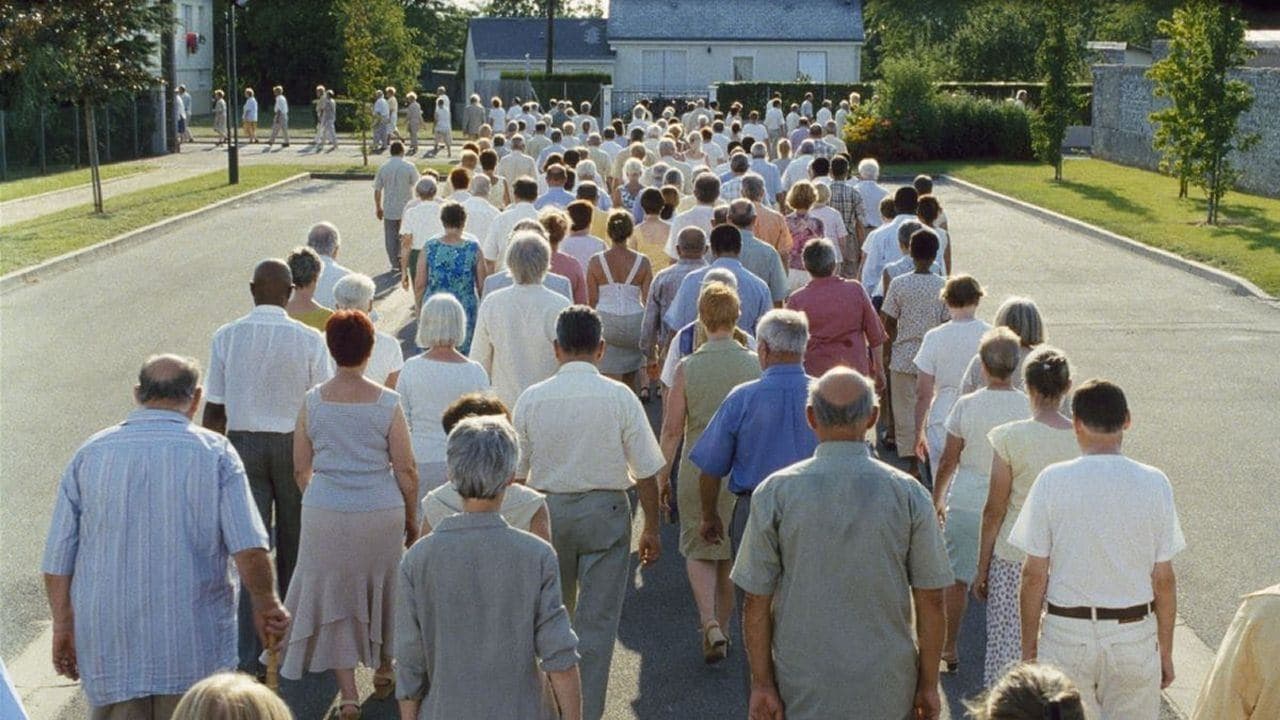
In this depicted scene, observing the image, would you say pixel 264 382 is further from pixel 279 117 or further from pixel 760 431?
pixel 279 117

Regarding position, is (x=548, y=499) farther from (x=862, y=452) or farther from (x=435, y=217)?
(x=435, y=217)

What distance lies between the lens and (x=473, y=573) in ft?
17.2

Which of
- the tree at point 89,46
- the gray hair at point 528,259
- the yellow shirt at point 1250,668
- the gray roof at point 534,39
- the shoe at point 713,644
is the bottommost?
the shoe at point 713,644

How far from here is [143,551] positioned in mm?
5809

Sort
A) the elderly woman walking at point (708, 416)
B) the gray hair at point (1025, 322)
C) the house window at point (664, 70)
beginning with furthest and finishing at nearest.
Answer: the house window at point (664, 70) → the elderly woman walking at point (708, 416) → the gray hair at point (1025, 322)

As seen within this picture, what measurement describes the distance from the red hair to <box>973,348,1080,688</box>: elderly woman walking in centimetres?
266

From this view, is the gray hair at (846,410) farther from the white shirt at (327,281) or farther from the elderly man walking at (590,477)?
the white shirt at (327,281)

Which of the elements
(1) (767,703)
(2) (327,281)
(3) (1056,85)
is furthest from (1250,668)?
(3) (1056,85)

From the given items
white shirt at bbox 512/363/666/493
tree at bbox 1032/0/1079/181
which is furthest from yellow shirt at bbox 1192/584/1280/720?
tree at bbox 1032/0/1079/181

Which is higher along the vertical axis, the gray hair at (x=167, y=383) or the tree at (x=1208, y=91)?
the tree at (x=1208, y=91)

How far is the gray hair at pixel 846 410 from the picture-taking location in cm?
550

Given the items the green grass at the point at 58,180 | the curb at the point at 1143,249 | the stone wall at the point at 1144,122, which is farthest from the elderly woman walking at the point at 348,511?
the stone wall at the point at 1144,122

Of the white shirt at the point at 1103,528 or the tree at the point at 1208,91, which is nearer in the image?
the white shirt at the point at 1103,528

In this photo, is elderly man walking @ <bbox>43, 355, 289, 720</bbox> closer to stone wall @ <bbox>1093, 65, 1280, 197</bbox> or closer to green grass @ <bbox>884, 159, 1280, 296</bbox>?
green grass @ <bbox>884, 159, 1280, 296</bbox>
